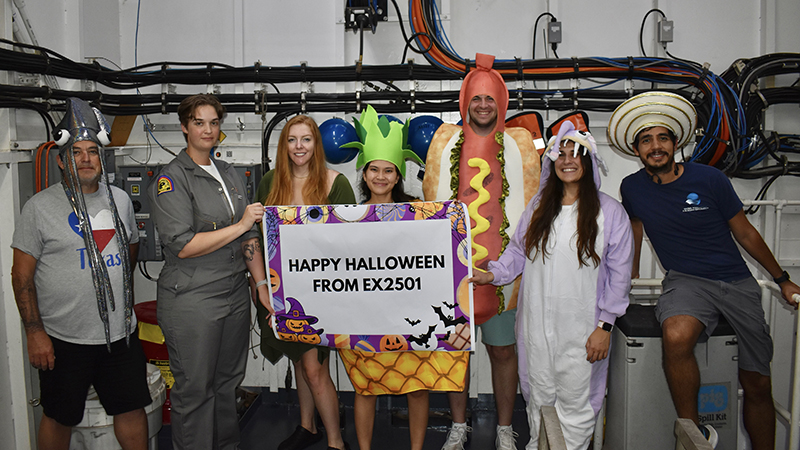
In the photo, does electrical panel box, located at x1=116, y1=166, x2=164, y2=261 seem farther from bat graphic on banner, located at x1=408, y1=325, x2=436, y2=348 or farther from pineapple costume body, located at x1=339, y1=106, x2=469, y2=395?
bat graphic on banner, located at x1=408, y1=325, x2=436, y2=348

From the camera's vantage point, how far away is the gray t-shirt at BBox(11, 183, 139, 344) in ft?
8.38

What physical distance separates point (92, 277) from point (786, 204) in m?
4.16

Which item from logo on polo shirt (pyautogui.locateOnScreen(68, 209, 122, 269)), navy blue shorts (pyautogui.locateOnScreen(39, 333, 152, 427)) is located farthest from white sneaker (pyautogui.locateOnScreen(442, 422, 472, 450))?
logo on polo shirt (pyautogui.locateOnScreen(68, 209, 122, 269))

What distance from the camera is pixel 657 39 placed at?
3838mm

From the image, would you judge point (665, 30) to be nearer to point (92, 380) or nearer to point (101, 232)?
point (101, 232)

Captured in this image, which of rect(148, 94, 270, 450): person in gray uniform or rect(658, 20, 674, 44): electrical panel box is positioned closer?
rect(148, 94, 270, 450): person in gray uniform

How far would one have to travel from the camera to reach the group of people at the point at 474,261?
8.49 ft

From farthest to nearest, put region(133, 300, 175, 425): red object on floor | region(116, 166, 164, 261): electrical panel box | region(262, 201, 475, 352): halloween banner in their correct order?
region(116, 166, 164, 261): electrical panel box, region(133, 300, 175, 425): red object on floor, region(262, 201, 475, 352): halloween banner

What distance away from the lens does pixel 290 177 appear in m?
2.87

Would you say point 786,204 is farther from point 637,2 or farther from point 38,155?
point 38,155

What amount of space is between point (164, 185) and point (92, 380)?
1.02 metres

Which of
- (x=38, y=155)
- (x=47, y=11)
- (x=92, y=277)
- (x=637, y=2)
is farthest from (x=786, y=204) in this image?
(x=47, y=11)

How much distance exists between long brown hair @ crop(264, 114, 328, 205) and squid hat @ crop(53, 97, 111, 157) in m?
0.85

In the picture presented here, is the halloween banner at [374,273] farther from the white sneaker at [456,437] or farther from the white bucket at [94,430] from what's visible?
the white bucket at [94,430]
